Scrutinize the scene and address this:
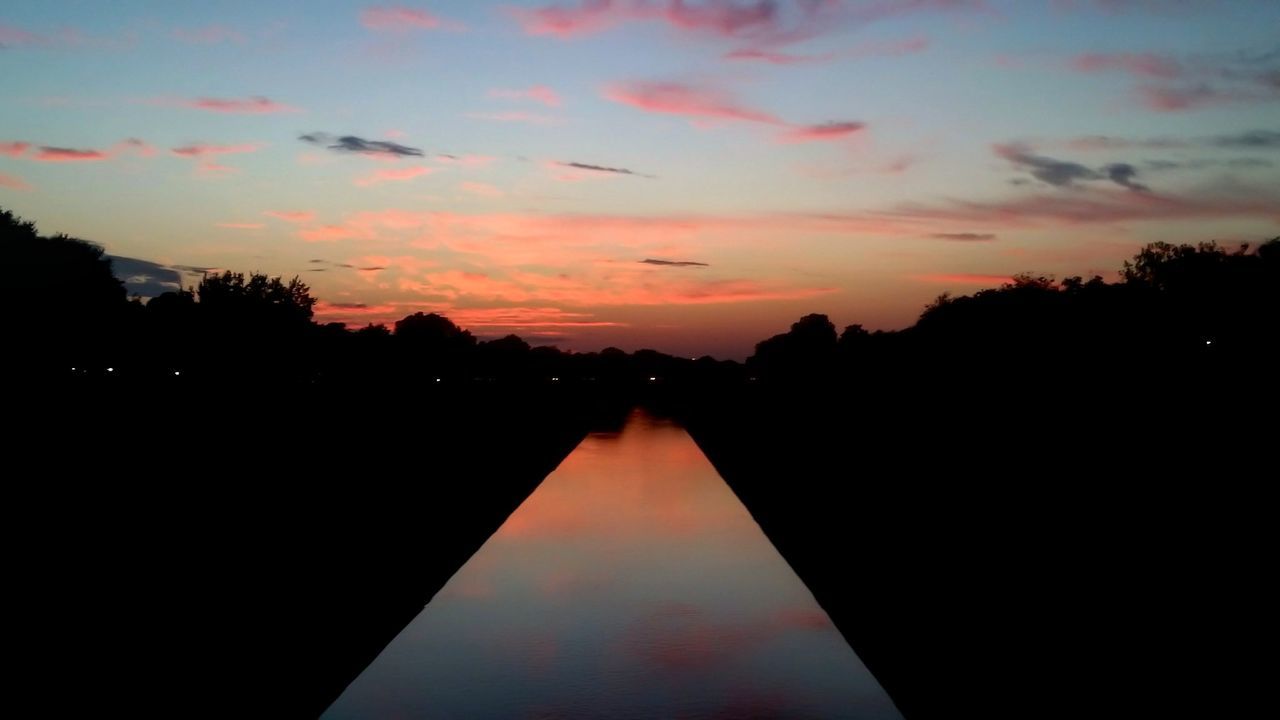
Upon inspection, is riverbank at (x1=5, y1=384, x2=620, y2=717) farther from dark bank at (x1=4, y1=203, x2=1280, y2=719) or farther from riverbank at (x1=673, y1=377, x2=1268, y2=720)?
riverbank at (x1=673, y1=377, x2=1268, y2=720)

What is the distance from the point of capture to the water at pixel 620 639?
8.00m

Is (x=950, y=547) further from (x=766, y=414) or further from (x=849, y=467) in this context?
(x=766, y=414)

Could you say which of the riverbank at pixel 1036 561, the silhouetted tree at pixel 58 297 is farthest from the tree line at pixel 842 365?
the riverbank at pixel 1036 561

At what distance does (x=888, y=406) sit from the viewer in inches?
2234

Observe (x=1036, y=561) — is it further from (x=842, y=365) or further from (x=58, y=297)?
(x=842, y=365)

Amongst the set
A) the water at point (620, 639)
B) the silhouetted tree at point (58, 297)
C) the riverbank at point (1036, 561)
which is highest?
the silhouetted tree at point (58, 297)

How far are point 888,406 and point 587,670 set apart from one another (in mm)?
49417

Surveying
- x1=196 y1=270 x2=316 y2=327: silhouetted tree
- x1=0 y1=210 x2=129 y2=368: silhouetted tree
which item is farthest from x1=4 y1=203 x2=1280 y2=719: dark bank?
x1=196 y1=270 x2=316 y2=327: silhouetted tree

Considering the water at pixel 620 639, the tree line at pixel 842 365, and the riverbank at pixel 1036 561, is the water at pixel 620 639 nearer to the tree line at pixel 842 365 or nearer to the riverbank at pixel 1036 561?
the riverbank at pixel 1036 561

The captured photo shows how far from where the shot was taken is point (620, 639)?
9.89 m

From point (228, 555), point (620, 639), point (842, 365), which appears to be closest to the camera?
point (620, 639)

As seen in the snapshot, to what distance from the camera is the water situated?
800 cm

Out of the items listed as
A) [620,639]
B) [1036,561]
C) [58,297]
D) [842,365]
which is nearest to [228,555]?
[620,639]

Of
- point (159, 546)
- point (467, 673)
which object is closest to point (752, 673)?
point (467, 673)
